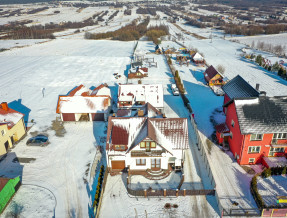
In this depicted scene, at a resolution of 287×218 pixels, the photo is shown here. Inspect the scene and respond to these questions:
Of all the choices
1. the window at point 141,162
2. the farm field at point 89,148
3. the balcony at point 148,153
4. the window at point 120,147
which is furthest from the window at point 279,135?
the window at point 120,147

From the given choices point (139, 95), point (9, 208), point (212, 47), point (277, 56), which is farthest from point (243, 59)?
point (9, 208)

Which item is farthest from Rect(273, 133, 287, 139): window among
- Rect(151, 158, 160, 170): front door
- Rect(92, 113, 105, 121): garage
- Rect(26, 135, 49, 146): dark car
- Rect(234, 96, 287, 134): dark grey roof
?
Rect(26, 135, 49, 146): dark car

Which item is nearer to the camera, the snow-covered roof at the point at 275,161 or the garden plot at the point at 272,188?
the garden plot at the point at 272,188

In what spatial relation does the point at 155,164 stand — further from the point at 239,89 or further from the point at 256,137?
the point at 239,89

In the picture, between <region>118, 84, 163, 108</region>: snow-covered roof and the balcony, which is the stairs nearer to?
the balcony

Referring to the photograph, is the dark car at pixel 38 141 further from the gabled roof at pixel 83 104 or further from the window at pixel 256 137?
the window at pixel 256 137

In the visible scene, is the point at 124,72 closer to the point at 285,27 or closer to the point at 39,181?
the point at 39,181
